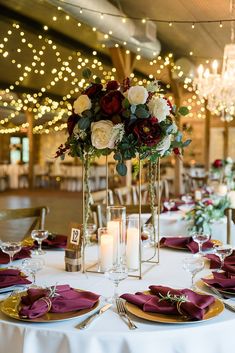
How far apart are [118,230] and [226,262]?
2.15 ft

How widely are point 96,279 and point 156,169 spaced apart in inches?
28.9

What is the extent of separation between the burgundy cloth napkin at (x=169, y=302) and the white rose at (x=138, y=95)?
0.86 meters

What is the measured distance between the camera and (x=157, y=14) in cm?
725

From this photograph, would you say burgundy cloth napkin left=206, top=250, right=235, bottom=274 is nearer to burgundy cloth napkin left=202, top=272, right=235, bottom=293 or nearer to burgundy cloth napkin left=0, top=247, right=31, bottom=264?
burgundy cloth napkin left=202, top=272, right=235, bottom=293

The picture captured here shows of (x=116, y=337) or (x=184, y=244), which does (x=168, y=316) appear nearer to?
(x=116, y=337)

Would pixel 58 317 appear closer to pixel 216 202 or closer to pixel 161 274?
pixel 161 274

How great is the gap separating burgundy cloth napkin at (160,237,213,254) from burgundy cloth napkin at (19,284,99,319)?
112cm

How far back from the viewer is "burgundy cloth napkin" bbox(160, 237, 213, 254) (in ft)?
9.63

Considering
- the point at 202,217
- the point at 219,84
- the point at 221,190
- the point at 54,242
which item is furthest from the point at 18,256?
the point at 219,84

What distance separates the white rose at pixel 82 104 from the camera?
2.24 m

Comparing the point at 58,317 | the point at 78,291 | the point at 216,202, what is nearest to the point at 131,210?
the point at 216,202

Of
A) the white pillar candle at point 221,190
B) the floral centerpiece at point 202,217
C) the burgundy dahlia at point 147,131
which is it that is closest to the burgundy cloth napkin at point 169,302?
the burgundy dahlia at point 147,131

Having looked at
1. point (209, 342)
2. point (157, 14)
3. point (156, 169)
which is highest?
point (157, 14)

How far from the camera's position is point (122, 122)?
218 cm
